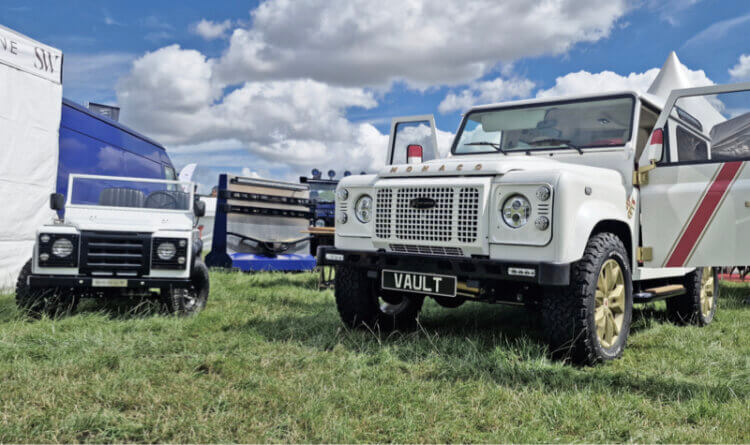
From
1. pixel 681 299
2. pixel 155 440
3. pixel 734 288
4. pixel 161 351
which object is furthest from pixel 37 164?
pixel 734 288

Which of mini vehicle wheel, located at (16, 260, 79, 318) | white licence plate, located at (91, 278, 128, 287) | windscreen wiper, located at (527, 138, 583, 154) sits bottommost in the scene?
mini vehicle wheel, located at (16, 260, 79, 318)

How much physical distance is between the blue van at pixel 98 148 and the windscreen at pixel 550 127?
7380 mm

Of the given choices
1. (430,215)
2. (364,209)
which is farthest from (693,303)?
(364,209)

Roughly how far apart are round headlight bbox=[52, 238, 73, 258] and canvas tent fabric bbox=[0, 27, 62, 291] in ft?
11.1

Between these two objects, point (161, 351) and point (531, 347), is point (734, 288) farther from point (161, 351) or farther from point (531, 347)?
point (161, 351)

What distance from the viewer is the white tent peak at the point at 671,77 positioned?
1351 cm

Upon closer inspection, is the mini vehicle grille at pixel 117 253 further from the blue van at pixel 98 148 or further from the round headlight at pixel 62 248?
the blue van at pixel 98 148

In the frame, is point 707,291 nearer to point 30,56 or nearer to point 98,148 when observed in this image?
point 30,56

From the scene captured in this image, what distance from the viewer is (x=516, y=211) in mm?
4020

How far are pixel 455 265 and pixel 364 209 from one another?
3.25 ft

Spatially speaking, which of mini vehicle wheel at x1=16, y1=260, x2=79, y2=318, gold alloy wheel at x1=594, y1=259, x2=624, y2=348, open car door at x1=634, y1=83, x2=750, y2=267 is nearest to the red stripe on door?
open car door at x1=634, y1=83, x2=750, y2=267

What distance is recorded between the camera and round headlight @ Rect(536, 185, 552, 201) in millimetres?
3884

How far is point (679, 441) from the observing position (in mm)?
2801

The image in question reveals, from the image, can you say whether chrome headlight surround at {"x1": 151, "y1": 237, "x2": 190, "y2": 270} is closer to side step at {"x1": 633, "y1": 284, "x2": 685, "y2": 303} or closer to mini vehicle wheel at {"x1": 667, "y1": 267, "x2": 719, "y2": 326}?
side step at {"x1": 633, "y1": 284, "x2": 685, "y2": 303}
